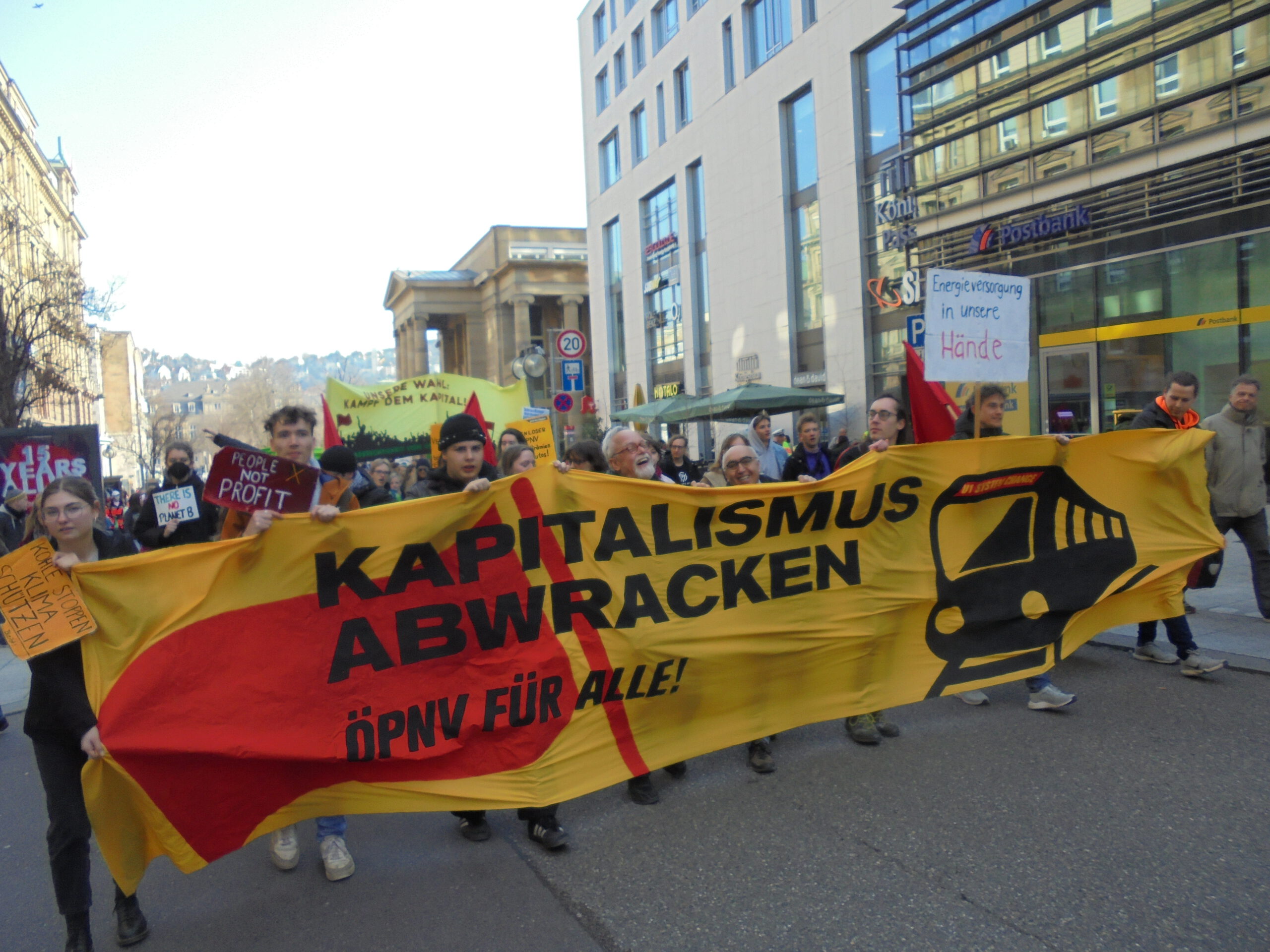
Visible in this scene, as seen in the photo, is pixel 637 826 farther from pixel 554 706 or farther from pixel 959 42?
pixel 959 42

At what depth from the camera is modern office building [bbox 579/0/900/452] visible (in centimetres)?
2377

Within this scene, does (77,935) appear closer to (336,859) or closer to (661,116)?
(336,859)

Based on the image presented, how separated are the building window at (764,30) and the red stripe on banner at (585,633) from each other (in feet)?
83.0

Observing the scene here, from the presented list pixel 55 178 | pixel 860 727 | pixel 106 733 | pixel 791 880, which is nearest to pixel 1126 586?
pixel 860 727

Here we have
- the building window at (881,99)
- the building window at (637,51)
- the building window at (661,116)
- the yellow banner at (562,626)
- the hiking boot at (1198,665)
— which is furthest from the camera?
the building window at (637,51)

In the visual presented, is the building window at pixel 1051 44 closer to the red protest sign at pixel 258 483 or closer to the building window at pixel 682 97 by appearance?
the red protest sign at pixel 258 483

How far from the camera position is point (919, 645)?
4.73 m

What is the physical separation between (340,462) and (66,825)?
6.81 feet

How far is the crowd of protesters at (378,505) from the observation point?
3.17 metres

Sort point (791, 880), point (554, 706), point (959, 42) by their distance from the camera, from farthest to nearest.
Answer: point (959, 42) → point (554, 706) → point (791, 880)

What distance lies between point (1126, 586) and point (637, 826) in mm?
3188

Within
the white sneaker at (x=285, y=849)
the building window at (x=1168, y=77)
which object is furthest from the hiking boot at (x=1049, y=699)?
the building window at (x=1168, y=77)

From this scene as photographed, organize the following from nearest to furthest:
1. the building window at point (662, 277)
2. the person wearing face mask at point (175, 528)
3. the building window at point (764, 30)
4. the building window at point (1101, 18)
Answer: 1. the person wearing face mask at point (175, 528)
2. the building window at point (1101, 18)
3. the building window at point (764, 30)
4. the building window at point (662, 277)

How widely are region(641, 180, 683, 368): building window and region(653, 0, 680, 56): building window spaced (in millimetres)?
5090
